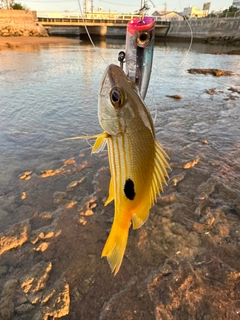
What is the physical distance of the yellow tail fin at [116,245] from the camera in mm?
1753

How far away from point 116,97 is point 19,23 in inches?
2221

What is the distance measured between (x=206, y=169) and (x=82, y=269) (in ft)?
10.6

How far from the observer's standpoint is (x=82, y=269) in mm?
2879

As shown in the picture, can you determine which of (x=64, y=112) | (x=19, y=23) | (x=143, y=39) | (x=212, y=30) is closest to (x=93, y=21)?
(x=19, y=23)

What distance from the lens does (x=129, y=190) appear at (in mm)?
1612

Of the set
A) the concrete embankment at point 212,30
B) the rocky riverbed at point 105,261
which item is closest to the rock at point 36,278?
the rocky riverbed at point 105,261

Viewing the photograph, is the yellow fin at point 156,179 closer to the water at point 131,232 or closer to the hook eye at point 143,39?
the water at point 131,232

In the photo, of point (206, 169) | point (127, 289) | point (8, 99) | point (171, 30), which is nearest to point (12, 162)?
point (127, 289)

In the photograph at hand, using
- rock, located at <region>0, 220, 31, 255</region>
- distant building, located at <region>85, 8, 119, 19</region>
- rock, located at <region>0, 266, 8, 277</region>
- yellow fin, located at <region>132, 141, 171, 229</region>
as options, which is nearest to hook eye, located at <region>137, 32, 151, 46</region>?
yellow fin, located at <region>132, 141, 171, 229</region>

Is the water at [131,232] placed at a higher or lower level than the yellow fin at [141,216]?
lower

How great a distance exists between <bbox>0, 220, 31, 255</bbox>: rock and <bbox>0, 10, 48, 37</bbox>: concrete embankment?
5121 centimetres

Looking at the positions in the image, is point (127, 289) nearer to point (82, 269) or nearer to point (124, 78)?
point (82, 269)

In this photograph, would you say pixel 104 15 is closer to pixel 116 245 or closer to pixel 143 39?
pixel 143 39

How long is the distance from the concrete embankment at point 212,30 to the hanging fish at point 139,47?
41.5 metres
